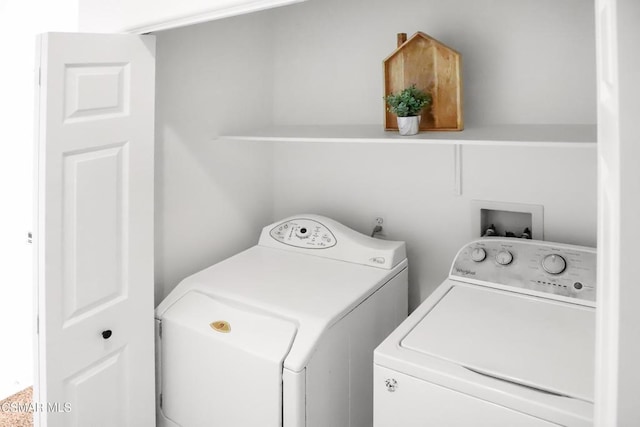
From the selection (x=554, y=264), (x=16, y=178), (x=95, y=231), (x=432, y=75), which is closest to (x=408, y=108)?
(x=432, y=75)

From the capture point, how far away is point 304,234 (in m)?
2.31

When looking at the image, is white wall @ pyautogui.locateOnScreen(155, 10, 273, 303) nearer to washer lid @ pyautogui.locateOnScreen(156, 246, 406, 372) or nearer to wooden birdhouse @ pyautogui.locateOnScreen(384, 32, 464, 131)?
washer lid @ pyautogui.locateOnScreen(156, 246, 406, 372)

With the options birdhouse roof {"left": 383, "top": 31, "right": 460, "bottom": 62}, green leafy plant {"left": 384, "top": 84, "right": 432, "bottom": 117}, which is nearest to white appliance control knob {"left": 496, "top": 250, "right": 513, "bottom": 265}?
green leafy plant {"left": 384, "top": 84, "right": 432, "bottom": 117}

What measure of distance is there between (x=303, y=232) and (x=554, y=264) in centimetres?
113

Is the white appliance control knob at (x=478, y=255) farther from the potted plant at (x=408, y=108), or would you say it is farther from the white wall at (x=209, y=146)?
the white wall at (x=209, y=146)

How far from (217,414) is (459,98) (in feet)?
5.14

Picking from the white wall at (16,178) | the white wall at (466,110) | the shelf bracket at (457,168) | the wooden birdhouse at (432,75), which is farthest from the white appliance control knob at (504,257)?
the white wall at (16,178)

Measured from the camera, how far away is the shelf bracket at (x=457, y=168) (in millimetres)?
2084

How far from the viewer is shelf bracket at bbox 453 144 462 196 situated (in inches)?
82.0

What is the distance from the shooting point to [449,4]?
6.68 ft

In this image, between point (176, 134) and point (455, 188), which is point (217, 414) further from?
point (455, 188)

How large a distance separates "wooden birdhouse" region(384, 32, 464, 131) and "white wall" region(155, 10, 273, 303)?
31.2 inches

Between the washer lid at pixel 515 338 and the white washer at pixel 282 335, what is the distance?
11.8 inches

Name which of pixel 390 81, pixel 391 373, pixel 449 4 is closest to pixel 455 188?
pixel 390 81
